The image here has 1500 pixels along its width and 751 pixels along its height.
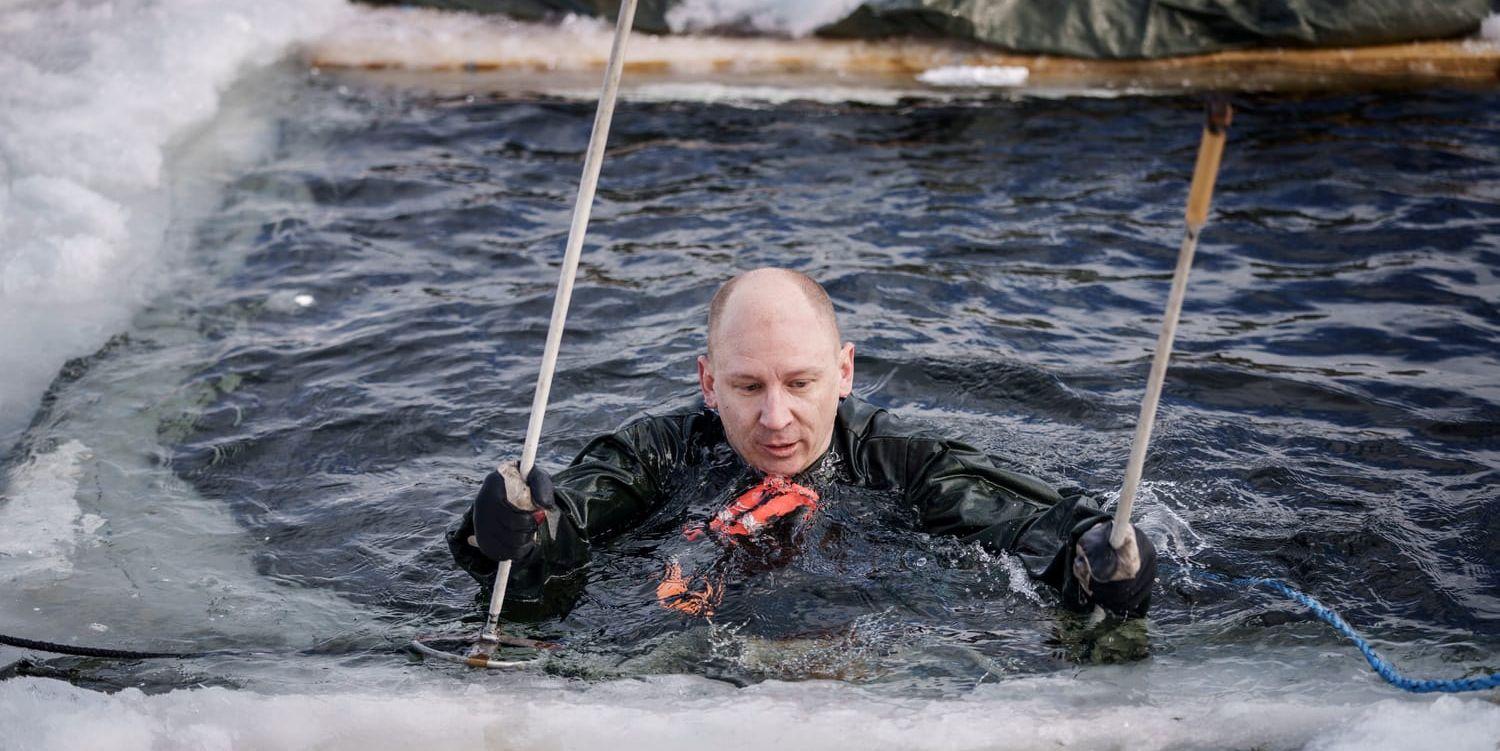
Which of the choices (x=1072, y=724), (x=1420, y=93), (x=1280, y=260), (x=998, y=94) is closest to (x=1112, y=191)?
(x=1280, y=260)

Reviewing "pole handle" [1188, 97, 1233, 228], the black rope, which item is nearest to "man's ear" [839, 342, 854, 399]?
"pole handle" [1188, 97, 1233, 228]

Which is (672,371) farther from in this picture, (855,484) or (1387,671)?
(1387,671)

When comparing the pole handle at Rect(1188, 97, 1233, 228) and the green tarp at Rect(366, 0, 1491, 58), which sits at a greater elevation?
the green tarp at Rect(366, 0, 1491, 58)

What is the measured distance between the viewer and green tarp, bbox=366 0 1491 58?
977 centimetres

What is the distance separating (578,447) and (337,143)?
450cm

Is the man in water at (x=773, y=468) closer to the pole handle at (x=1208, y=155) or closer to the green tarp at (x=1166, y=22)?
the pole handle at (x=1208, y=155)

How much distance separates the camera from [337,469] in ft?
18.3

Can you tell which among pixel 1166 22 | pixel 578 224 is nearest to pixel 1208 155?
pixel 578 224

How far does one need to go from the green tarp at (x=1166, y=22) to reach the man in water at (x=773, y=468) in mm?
6097

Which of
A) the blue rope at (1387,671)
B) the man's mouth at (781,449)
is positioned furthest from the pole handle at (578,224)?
the blue rope at (1387,671)

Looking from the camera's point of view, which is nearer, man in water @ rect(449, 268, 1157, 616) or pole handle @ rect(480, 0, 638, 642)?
pole handle @ rect(480, 0, 638, 642)

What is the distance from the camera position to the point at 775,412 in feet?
13.8

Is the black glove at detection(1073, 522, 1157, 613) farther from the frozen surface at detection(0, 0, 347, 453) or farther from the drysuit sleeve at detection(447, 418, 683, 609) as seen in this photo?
the frozen surface at detection(0, 0, 347, 453)

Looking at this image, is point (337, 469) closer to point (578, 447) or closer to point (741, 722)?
point (578, 447)
